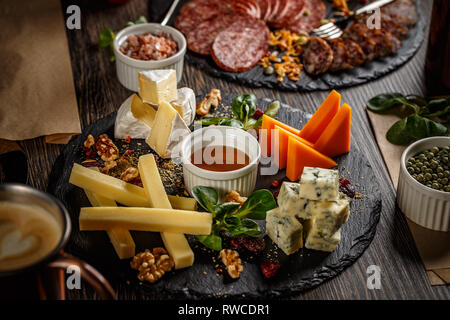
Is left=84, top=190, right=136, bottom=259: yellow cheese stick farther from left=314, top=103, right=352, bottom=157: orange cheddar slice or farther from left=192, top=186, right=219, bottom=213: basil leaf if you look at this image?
left=314, top=103, right=352, bottom=157: orange cheddar slice

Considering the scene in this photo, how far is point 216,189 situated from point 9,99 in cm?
102

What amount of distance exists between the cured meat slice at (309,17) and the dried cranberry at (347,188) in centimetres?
109

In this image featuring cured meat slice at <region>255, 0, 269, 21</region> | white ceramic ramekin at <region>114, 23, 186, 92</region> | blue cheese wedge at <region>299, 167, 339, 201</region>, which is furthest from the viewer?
cured meat slice at <region>255, 0, 269, 21</region>

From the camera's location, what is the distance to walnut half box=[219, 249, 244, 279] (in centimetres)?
174

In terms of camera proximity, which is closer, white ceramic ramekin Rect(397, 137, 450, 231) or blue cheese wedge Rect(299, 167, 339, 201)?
blue cheese wedge Rect(299, 167, 339, 201)

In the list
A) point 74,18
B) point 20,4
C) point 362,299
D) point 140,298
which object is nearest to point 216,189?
point 140,298

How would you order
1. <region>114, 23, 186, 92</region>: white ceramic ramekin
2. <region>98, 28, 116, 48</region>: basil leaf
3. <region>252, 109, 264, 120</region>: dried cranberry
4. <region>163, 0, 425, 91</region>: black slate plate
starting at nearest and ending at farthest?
<region>252, 109, 264, 120</region>: dried cranberry → <region>114, 23, 186, 92</region>: white ceramic ramekin → <region>163, 0, 425, 91</region>: black slate plate → <region>98, 28, 116, 48</region>: basil leaf

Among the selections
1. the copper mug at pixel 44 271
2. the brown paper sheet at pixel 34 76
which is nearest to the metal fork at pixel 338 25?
Answer: the brown paper sheet at pixel 34 76

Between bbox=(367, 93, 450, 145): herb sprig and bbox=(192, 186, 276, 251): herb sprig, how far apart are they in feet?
2.44

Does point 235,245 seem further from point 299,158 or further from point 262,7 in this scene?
point 262,7

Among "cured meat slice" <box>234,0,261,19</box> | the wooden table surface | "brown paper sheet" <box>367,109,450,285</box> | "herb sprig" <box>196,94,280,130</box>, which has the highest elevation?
"cured meat slice" <box>234,0,261,19</box>

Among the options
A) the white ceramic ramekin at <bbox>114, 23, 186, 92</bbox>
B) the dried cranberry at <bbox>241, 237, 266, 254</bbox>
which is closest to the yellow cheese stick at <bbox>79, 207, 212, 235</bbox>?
the dried cranberry at <bbox>241, 237, 266, 254</bbox>

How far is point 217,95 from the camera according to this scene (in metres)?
Result: 2.47

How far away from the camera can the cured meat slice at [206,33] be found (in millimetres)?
2807
